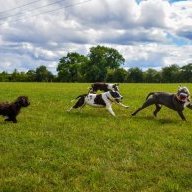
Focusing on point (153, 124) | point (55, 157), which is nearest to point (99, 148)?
point (55, 157)

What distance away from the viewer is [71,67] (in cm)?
14125

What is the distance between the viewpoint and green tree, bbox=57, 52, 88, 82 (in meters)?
138

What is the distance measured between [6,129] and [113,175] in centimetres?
602

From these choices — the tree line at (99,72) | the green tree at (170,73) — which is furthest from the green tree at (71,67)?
the green tree at (170,73)

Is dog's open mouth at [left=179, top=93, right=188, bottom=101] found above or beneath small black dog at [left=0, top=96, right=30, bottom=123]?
above

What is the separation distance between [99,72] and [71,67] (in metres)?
11.4

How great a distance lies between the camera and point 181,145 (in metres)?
11.6

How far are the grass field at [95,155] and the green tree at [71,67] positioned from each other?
4683 inches

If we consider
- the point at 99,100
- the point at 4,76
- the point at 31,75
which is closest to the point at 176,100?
the point at 99,100

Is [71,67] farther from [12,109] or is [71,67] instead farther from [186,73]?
[12,109]

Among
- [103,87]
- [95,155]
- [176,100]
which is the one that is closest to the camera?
[95,155]

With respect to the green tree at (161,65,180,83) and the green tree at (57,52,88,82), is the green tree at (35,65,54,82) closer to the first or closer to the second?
the green tree at (57,52,88,82)

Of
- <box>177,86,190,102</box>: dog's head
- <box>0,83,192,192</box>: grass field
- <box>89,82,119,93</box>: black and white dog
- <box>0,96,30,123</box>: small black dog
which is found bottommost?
<box>0,83,192,192</box>: grass field

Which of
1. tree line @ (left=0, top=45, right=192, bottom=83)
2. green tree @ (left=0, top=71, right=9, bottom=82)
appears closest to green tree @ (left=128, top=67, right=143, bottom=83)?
tree line @ (left=0, top=45, right=192, bottom=83)
